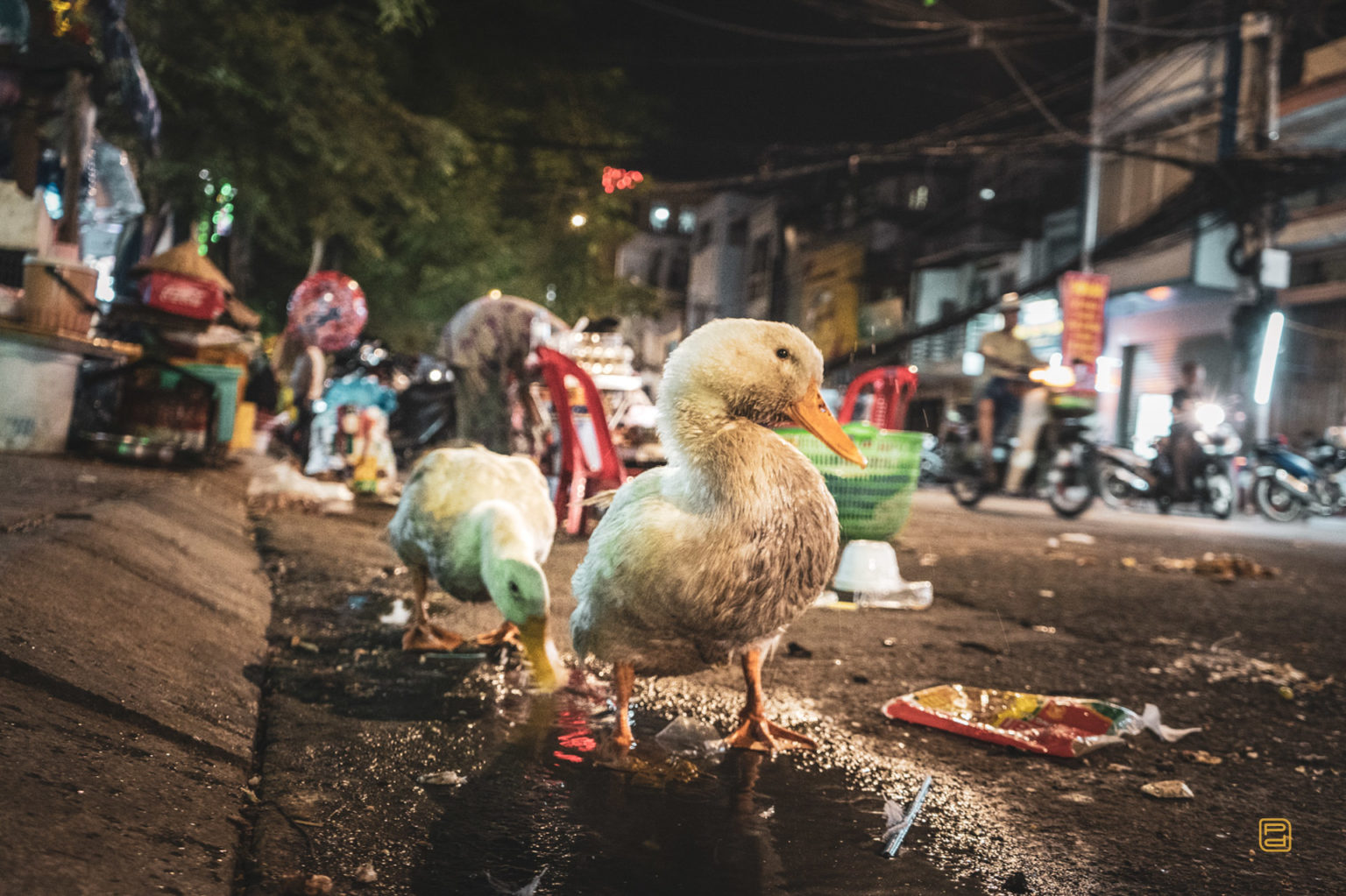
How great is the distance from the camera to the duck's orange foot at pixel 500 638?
356 cm

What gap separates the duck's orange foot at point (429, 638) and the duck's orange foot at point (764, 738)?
1.35 meters

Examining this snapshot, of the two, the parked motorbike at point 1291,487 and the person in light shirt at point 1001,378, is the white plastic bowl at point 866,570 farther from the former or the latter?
the parked motorbike at point 1291,487

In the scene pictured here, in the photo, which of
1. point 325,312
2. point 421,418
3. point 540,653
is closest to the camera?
point 540,653

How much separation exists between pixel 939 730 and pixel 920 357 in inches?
1191

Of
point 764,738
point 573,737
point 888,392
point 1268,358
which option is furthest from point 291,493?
point 1268,358

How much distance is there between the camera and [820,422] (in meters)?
2.55

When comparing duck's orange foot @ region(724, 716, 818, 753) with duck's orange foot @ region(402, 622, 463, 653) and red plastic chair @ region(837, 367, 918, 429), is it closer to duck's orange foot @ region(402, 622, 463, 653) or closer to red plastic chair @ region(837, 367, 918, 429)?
duck's orange foot @ region(402, 622, 463, 653)

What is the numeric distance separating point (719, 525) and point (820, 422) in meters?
0.48

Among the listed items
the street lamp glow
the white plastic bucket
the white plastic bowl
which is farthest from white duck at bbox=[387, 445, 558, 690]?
the street lamp glow

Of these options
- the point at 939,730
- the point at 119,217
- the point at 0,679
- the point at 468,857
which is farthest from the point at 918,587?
the point at 119,217

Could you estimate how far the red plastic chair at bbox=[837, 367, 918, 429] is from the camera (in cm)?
522

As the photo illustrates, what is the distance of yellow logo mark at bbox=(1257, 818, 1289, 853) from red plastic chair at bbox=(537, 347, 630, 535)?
13.0ft

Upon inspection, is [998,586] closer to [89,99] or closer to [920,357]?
[89,99]

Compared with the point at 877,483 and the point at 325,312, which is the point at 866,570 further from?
the point at 325,312
